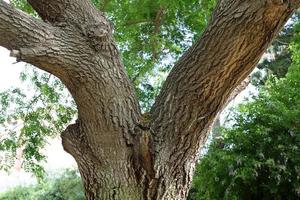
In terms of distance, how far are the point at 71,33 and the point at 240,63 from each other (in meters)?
0.93

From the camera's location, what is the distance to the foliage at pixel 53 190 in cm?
920

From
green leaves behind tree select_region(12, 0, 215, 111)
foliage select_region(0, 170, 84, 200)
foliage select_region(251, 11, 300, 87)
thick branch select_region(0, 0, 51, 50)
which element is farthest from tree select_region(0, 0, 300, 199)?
foliage select_region(251, 11, 300, 87)

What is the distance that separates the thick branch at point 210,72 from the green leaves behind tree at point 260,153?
1565mm

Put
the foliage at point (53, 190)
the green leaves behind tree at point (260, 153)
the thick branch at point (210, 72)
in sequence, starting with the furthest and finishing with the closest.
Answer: the foliage at point (53, 190)
the green leaves behind tree at point (260, 153)
the thick branch at point (210, 72)

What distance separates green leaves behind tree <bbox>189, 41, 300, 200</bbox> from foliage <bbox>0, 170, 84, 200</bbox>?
16.5 ft

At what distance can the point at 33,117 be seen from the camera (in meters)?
4.34

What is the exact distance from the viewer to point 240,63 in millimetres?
2221

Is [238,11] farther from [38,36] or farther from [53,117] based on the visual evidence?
[53,117]

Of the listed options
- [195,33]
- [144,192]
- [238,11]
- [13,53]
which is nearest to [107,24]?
[13,53]

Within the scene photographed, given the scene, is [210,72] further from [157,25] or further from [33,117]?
[33,117]

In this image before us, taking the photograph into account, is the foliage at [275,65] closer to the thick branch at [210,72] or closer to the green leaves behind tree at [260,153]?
the green leaves behind tree at [260,153]

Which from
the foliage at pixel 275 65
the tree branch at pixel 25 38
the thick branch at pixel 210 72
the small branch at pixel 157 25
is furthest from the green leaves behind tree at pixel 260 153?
the foliage at pixel 275 65

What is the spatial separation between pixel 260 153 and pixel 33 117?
2.26m

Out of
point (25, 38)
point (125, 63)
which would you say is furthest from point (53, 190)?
point (25, 38)
